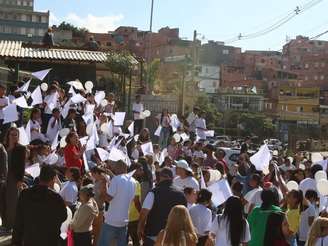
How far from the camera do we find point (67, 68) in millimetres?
25453

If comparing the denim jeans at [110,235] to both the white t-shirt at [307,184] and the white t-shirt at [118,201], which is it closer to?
the white t-shirt at [118,201]

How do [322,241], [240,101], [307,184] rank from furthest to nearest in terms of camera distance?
[240,101] → [307,184] → [322,241]

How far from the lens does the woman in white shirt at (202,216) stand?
303 inches

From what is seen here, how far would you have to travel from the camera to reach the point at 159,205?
7.68 metres

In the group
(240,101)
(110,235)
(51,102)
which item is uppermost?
(240,101)

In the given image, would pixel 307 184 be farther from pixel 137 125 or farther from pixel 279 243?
pixel 137 125

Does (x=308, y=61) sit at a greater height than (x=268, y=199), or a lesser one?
greater

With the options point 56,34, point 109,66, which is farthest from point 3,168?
point 56,34

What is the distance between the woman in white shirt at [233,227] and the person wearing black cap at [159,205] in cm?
71

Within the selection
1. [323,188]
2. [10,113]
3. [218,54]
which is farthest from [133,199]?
[218,54]

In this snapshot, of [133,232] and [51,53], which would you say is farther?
[51,53]

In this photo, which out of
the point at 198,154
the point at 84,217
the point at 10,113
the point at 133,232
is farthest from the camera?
the point at 198,154

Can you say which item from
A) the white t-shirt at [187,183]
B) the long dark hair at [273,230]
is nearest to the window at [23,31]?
the white t-shirt at [187,183]

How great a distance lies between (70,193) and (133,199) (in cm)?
90
